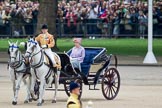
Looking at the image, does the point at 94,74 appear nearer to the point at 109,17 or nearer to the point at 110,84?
the point at 110,84

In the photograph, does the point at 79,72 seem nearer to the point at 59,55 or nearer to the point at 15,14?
the point at 59,55

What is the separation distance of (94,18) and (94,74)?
2768cm

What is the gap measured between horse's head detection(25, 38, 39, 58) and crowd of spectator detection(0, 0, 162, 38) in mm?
28308

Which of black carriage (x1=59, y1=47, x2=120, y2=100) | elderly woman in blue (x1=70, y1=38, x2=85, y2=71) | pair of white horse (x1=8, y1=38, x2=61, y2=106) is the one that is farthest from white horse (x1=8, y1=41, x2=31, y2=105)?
elderly woman in blue (x1=70, y1=38, x2=85, y2=71)

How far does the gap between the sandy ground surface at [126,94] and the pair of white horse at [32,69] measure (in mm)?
411

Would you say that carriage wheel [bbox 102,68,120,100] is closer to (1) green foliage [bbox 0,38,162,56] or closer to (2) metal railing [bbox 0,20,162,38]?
(1) green foliage [bbox 0,38,162,56]

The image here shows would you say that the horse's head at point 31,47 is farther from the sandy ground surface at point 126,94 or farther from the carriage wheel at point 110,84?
the carriage wheel at point 110,84

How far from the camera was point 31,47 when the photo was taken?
20281 mm

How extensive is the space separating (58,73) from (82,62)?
1.10 metres

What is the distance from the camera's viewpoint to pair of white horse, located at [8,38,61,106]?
67.0 ft

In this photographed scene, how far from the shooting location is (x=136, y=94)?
77.4 feet

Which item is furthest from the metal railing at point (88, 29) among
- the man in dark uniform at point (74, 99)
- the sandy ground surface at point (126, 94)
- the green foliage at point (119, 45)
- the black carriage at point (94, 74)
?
the man in dark uniform at point (74, 99)

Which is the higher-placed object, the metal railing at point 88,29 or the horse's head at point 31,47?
the horse's head at point 31,47

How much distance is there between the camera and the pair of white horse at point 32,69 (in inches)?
804
